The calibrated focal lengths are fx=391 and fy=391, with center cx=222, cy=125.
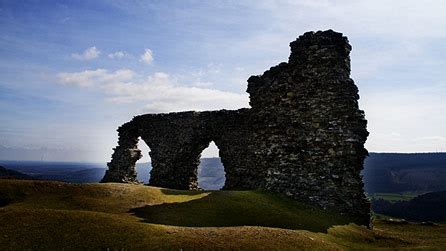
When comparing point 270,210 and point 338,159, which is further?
point 338,159

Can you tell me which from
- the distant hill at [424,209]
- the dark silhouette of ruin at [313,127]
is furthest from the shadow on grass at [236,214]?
the distant hill at [424,209]

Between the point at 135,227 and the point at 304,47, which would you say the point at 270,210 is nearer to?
the point at 135,227

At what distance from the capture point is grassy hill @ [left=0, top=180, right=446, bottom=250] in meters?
11.9

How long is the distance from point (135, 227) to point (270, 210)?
7192 mm

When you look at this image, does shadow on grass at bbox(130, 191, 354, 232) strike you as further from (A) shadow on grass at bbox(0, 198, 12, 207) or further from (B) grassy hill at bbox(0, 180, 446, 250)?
(A) shadow on grass at bbox(0, 198, 12, 207)

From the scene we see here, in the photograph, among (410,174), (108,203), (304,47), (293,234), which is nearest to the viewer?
(293,234)

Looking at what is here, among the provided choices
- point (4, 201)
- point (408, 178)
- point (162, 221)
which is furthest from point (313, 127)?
point (408, 178)

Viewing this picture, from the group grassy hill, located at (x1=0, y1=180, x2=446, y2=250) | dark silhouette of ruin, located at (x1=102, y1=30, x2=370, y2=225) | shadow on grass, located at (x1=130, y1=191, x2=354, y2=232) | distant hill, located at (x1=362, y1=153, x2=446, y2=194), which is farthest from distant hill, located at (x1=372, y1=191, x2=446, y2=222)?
distant hill, located at (x1=362, y1=153, x2=446, y2=194)

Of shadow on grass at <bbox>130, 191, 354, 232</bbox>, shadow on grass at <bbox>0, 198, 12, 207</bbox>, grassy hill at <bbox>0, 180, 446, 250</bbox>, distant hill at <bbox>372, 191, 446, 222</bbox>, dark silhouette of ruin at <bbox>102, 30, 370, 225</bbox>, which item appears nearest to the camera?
grassy hill at <bbox>0, 180, 446, 250</bbox>

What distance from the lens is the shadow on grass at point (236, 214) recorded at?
1579 centimetres

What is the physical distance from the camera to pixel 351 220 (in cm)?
2002

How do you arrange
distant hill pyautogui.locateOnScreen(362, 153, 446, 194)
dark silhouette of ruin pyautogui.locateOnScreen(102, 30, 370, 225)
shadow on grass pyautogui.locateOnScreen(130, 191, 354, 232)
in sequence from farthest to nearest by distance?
distant hill pyautogui.locateOnScreen(362, 153, 446, 194) < dark silhouette of ruin pyautogui.locateOnScreen(102, 30, 370, 225) < shadow on grass pyautogui.locateOnScreen(130, 191, 354, 232)

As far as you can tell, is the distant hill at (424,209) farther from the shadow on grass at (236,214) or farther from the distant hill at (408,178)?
the distant hill at (408,178)

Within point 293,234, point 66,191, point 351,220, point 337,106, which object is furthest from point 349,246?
point 66,191
